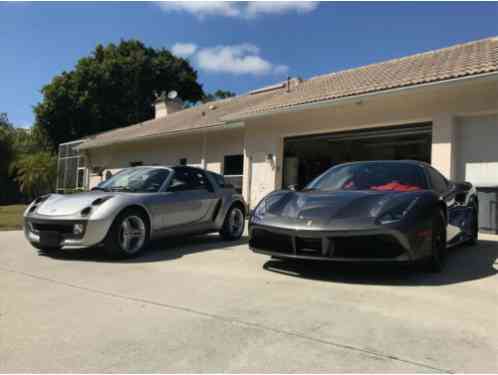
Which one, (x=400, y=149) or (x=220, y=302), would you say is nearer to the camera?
(x=220, y=302)

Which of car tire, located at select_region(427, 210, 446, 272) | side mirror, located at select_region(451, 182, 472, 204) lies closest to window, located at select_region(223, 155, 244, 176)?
side mirror, located at select_region(451, 182, 472, 204)

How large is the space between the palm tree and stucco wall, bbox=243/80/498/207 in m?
19.1

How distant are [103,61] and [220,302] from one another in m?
34.8

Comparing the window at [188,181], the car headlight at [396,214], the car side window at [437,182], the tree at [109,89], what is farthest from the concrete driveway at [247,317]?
the tree at [109,89]

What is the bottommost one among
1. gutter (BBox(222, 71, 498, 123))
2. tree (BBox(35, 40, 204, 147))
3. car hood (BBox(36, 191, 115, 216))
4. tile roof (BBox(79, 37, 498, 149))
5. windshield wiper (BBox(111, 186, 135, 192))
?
car hood (BBox(36, 191, 115, 216))

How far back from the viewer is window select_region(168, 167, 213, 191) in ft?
20.6

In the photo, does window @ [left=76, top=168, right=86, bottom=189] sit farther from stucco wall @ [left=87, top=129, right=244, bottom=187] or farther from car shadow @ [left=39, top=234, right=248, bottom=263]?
car shadow @ [left=39, top=234, right=248, bottom=263]

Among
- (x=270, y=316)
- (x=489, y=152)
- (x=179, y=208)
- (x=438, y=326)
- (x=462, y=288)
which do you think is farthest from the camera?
(x=489, y=152)

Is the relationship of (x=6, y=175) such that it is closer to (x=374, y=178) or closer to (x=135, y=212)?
(x=135, y=212)

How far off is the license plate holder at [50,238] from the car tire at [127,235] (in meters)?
0.63

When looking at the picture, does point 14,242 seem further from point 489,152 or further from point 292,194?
point 489,152

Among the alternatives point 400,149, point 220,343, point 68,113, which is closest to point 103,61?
point 68,113

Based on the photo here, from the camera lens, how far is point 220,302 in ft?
10.7

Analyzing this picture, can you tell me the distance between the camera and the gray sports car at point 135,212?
5086 mm
